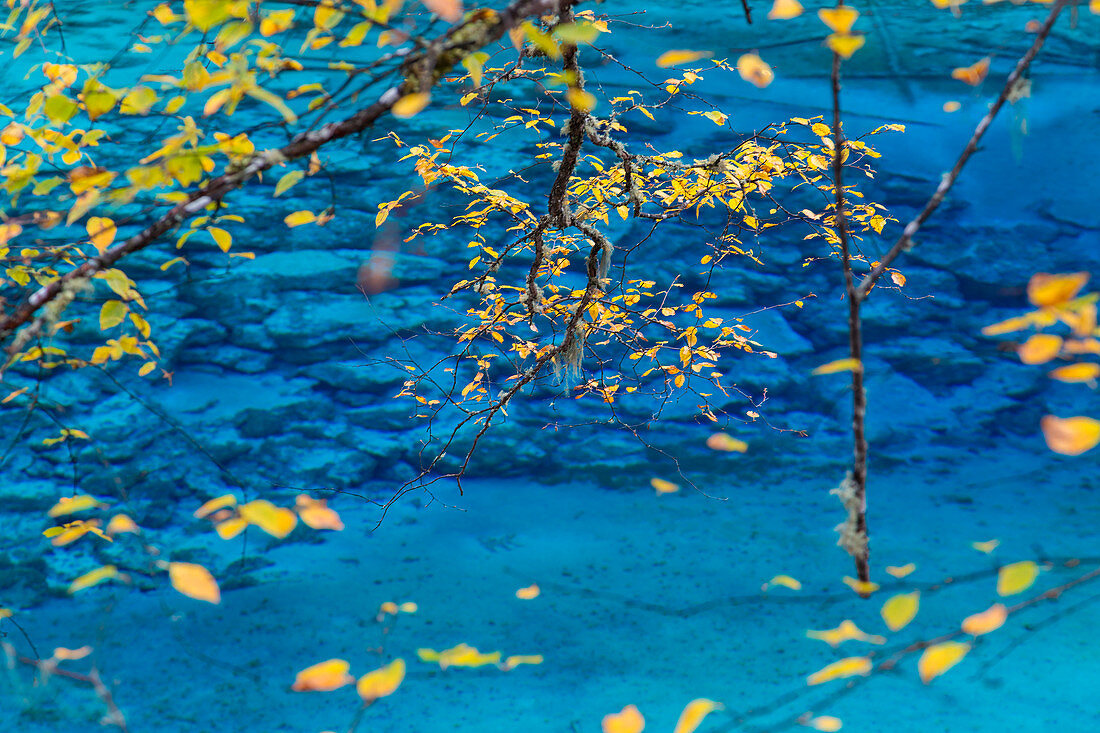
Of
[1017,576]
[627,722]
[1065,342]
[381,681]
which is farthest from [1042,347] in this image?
[381,681]

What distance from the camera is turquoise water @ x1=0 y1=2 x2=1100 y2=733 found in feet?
11.6

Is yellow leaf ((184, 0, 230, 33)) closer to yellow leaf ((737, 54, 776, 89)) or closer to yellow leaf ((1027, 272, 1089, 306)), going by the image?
yellow leaf ((737, 54, 776, 89))

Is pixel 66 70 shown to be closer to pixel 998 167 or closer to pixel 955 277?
pixel 955 277

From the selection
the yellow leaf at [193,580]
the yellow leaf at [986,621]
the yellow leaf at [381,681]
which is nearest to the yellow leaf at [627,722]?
the yellow leaf at [381,681]

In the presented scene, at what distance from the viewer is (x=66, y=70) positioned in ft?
5.20

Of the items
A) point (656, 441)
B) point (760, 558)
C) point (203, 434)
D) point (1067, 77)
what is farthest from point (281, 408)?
point (1067, 77)

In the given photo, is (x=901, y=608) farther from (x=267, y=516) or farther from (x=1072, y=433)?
(x=267, y=516)

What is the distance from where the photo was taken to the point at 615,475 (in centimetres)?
563

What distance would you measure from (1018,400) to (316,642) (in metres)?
6.18

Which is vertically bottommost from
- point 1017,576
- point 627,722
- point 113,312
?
point 627,722

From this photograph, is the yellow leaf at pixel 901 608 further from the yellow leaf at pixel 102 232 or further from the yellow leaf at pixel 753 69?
the yellow leaf at pixel 102 232

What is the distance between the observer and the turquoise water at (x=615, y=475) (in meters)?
3.53

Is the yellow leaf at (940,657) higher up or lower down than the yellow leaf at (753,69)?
lower down

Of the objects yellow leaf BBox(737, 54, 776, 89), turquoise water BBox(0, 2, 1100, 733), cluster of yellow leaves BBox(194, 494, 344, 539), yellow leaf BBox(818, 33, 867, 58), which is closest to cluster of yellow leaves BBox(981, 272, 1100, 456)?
yellow leaf BBox(818, 33, 867, 58)
